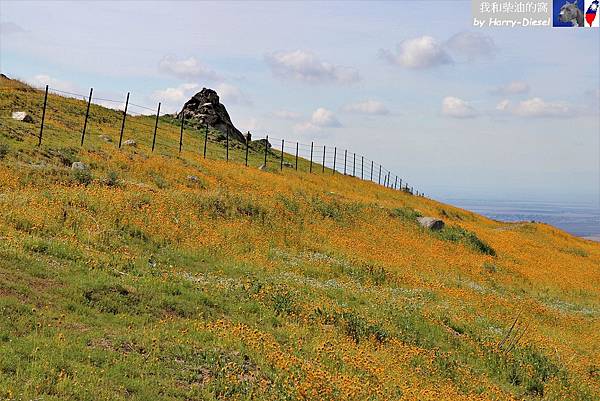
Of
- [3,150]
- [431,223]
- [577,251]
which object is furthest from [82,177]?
[577,251]

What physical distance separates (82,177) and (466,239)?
83.2ft

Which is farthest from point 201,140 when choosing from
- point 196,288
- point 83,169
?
point 196,288

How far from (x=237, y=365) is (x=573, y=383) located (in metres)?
10.2

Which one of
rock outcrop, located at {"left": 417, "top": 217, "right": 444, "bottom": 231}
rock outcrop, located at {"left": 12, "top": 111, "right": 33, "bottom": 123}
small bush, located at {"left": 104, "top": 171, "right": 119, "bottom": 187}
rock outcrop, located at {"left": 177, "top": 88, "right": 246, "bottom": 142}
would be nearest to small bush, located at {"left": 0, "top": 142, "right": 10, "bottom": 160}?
small bush, located at {"left": 104, "top": 171, "right": 119, "bottom": 187}

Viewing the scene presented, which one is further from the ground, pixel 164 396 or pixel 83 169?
pixel 83 169

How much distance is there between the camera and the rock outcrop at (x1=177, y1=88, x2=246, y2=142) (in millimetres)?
69500

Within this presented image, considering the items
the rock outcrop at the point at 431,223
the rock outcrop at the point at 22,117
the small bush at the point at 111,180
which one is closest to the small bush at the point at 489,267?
the rock outcrop at the point at 431,223

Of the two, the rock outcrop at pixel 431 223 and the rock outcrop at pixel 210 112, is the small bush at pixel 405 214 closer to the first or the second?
the rock outcrop at pixel 431 223

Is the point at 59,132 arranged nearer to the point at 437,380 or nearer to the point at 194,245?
the point at 194,245

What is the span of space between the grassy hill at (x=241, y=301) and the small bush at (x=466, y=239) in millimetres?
1872

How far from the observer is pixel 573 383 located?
14.3 metres

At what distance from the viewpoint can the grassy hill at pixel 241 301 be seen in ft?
30.2

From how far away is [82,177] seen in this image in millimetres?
24438

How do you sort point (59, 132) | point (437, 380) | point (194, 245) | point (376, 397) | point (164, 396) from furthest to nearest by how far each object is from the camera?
point (59, 132), point (194, 245), point (437, 380), point (376, 397), point (164, 396)
